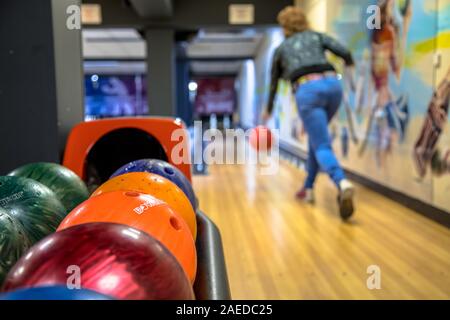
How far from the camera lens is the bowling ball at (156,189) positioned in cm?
119

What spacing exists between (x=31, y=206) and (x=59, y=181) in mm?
293

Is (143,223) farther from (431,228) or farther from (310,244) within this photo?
(431,228)

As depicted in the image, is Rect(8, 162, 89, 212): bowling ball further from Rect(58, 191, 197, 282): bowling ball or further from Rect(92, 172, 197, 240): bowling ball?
Rect(58, 191, 197, 282): bowling ball

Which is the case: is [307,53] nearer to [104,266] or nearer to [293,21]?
[293,21]

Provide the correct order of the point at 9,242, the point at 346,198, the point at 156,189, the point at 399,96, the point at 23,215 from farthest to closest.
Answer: the point at 399,96 → the point at 346,198 → the point at 156,189 → the point at 23,215 → the point at 9,242

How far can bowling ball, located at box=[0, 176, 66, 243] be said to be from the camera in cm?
104

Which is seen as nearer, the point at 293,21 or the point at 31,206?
the point at 31,206

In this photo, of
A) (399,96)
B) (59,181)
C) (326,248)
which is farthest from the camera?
(399,96)

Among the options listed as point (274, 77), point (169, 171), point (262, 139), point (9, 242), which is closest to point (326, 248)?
point (169, 171)

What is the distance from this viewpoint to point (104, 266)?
2.07ft

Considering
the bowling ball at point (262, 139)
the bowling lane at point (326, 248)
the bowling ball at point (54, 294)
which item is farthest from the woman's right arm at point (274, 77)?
the bowling ball at point (54, 294)

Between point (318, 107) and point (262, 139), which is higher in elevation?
point (318, 107)

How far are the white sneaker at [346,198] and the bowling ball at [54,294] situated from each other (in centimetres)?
224
